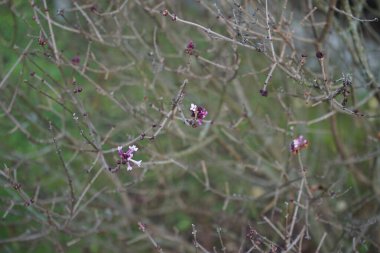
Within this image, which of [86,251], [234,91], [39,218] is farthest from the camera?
[86,251]

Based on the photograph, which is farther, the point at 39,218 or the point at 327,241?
the point at 327,241

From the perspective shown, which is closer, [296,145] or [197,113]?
[197,113]

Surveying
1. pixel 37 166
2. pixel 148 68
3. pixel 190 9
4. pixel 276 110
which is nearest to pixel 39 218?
pixel 37 166

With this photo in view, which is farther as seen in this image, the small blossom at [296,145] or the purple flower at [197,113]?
the small blossom at [296,145]

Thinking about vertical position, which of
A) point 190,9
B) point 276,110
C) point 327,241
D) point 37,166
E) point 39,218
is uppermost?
point 190,9

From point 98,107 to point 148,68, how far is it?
31.7 inches

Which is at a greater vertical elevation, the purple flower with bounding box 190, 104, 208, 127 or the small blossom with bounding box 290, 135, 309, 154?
the purple flower with bounding box 190, 104, 208, 127

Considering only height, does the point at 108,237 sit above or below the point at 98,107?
below

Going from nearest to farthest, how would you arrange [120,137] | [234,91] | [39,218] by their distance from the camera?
[39,218] → [120,137] → [234,91]

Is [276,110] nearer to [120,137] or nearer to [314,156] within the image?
[314,156]

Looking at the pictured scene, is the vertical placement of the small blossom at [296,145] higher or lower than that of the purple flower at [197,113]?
lower

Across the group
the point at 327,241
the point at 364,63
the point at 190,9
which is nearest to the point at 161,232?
the point at 327,241

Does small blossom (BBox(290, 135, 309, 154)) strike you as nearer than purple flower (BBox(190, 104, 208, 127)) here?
No

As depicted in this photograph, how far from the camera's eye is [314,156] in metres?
4.73
